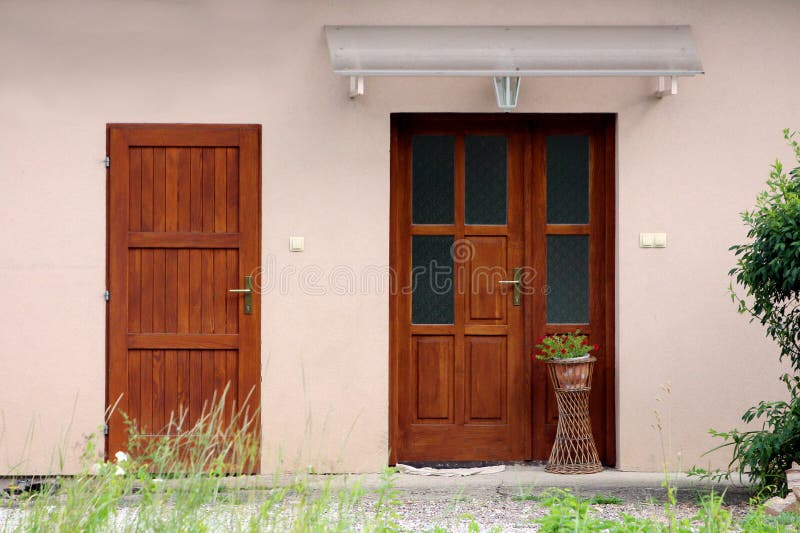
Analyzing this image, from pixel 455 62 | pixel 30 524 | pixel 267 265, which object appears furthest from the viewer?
pixel 267 265

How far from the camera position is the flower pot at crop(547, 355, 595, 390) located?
6.05 meters

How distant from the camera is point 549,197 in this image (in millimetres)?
6488

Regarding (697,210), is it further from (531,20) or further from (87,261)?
(87,261)

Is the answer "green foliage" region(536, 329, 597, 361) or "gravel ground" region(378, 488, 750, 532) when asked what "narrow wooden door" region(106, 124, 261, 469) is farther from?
"green foliage" region(536, 329, 597, 361)

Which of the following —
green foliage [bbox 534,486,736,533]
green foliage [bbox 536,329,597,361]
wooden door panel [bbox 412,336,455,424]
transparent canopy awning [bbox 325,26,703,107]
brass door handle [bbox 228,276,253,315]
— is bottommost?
green foliage [bbox 534,486,736,533]

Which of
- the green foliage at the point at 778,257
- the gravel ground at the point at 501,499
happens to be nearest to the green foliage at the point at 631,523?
the gravel ground at the point at 501,499

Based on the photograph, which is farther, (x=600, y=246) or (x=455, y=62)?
(x=600, y=246)

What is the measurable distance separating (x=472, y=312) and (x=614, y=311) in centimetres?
95

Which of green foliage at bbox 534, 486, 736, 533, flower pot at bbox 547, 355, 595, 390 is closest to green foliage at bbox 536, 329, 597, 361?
flower pot at bbox 547, 355, 595, 390

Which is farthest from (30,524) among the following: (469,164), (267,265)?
(469,164)

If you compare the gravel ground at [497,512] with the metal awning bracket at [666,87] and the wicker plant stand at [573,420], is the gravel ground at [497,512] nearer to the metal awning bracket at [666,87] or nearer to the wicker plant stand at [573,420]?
the wicker plant stand at [573,420]

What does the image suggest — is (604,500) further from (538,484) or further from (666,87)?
(666,87)

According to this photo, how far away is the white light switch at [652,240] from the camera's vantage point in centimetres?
629

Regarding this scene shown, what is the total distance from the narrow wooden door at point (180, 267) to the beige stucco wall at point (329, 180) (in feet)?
0.35
